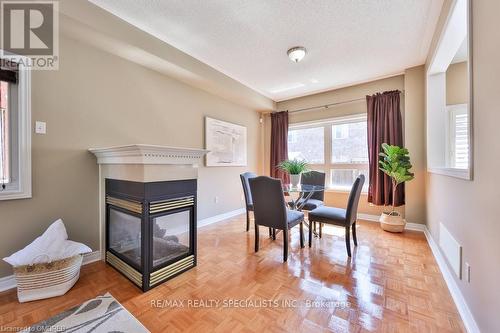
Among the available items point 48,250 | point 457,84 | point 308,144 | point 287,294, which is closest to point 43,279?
point 48,250

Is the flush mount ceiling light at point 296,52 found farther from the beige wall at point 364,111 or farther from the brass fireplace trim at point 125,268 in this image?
the brass fireplace trim at point 125,268

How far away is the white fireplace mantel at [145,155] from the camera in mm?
1678

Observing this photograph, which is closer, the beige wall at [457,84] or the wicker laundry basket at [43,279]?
the wicker laundry basket at [43,279]

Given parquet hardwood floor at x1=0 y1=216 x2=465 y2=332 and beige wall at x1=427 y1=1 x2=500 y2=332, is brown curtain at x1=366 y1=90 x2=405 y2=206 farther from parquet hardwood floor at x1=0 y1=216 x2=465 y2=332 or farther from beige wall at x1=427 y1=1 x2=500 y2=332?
beige wall at x1=427 y1=1 x2=500 y2=332

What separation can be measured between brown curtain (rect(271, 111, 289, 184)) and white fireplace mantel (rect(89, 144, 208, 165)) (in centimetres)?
298

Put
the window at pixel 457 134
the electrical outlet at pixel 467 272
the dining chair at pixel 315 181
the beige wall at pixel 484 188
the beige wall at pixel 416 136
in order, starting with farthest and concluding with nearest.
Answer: the dining chair at pixel 315 181 → the beige wall at pixel 416 136 → the window at pixel 457 134 → the electrical outlet at pixel 467 272 → the beige wall at pixel 484 188

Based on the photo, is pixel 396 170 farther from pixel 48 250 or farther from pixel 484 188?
pixel 48 250

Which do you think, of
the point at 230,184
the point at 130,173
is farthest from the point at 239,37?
the point at 230,184

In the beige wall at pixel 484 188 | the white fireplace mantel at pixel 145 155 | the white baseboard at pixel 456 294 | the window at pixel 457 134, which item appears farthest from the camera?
the window at pixel 457 134

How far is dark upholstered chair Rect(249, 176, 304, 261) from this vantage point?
223cm

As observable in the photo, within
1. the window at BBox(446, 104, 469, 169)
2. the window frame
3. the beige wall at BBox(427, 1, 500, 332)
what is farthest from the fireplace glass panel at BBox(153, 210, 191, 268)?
the window at BBox(446, 104, 469, 169)

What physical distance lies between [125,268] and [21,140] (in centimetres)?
146

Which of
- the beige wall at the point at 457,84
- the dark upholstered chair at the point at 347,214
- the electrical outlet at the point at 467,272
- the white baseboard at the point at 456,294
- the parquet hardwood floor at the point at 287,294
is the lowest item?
the parquet hardwood floor at the point at 287,294

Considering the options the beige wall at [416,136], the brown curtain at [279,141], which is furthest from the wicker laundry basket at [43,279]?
the beige wall at [416,136]
